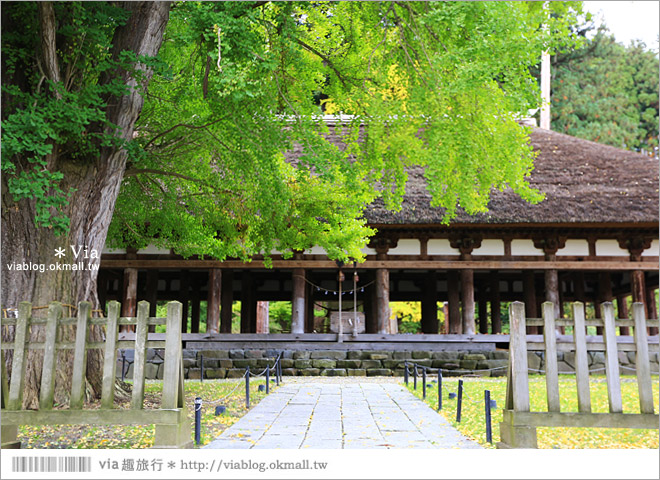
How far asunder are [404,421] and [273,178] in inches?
129

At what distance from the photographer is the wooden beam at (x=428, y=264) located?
13172 mm

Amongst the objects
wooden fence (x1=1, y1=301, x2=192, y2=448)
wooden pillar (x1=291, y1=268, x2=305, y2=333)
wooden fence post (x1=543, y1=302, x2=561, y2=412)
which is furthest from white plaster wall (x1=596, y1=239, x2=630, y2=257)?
wooden fence (x1=1, y1=301, x2=192, y2=448)

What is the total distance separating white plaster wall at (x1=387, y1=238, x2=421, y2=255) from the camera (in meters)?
13.7

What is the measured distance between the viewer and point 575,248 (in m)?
13.6

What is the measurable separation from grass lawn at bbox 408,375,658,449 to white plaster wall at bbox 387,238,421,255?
3.46 m

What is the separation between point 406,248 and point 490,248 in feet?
6.82

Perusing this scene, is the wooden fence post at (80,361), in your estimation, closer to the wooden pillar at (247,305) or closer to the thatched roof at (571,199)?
the thatched roof at (571,199)

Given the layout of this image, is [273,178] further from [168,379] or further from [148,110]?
[168,379]

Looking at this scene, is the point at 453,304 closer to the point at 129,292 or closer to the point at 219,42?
the point at 129,292

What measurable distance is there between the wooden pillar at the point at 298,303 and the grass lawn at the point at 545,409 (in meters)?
3.81

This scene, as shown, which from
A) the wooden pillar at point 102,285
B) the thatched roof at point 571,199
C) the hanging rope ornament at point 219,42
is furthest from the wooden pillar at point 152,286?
the hanging rope ornament at point 219,42

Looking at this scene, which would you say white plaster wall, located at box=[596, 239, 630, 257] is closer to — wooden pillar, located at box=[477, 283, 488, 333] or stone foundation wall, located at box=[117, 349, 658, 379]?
stone foundation wall, located at box=[117, 349, 658, 379]

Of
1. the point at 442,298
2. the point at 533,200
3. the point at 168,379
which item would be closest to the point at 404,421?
the point at 168,379

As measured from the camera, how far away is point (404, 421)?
19.4ft
